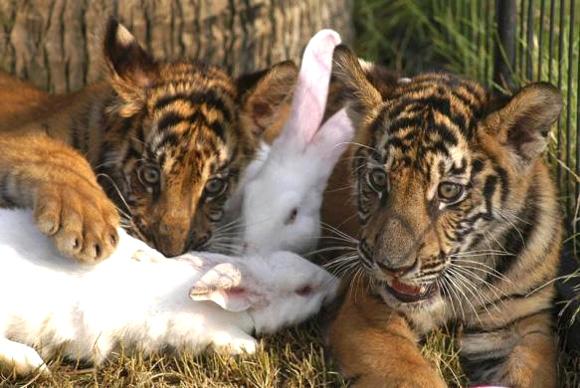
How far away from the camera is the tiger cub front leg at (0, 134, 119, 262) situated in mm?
4320

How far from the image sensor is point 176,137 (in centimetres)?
467

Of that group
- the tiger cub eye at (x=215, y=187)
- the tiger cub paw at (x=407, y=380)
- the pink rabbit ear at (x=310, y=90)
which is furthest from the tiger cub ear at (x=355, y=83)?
the tiger cub paw at (x=407, y=380)

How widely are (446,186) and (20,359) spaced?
5.58 feet

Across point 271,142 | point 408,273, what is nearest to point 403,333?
point 408,273

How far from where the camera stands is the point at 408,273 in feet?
13.7

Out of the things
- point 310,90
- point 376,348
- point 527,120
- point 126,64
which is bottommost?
point 376,348

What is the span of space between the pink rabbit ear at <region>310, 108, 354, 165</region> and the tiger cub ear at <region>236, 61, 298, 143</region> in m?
0.23

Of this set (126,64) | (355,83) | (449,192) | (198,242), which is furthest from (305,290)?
(126,64)

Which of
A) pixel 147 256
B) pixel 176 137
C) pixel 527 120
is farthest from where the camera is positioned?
pixel 176 137

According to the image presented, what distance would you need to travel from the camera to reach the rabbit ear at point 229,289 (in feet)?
14.0

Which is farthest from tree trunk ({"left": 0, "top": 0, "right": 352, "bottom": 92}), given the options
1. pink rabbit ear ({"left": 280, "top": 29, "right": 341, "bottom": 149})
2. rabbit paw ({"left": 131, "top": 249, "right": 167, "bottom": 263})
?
rabbit paw ({"left": 131, "top": 249, "right": 167, "bottom": 263})

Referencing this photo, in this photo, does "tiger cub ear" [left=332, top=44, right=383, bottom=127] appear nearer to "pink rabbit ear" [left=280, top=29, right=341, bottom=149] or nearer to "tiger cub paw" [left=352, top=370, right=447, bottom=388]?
"pink rabbit ear" [left=280, top=29, right=341, bottom=149]

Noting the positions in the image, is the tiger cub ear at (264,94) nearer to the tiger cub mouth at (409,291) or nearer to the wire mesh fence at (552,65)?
the tiger cub mouth at (409,291)

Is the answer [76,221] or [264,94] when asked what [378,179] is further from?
[76,221]
